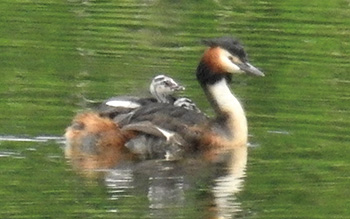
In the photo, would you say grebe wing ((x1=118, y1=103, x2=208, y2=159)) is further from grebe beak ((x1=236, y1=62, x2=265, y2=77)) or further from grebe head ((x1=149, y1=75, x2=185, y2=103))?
grebe beak ((x1=236, y1=62, x2=265, y2=77))

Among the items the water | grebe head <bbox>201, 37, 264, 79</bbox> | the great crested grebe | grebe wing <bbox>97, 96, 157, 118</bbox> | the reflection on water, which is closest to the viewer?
the reflection on water

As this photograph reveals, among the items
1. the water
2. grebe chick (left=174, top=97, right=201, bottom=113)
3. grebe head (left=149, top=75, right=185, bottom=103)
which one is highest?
grebe head (left=149, top=75, right=185, bottom=103)

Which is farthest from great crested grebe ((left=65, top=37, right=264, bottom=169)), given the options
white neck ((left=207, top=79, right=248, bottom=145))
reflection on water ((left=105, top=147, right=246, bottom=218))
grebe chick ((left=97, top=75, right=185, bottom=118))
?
reflection on water ((left=105, top=147, right=246, bottom=218))

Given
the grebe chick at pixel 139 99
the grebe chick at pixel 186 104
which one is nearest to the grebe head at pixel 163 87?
the grebe chick at pixel 139 99

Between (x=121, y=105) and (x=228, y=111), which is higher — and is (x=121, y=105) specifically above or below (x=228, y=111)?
above

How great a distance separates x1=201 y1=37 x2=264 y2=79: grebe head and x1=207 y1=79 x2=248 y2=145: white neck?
15 centimetres


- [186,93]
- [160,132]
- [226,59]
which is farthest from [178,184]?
[186,93]

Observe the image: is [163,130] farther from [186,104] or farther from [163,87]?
[163,87]

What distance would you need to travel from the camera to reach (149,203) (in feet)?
37.3

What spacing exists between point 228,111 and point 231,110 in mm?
30

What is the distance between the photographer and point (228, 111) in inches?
546

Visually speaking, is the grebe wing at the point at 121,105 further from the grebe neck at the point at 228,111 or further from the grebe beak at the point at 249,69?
the grebe beak at the point at 249,69

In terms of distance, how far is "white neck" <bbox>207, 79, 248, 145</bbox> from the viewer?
13.6 metres

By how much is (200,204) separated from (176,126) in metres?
2.04
